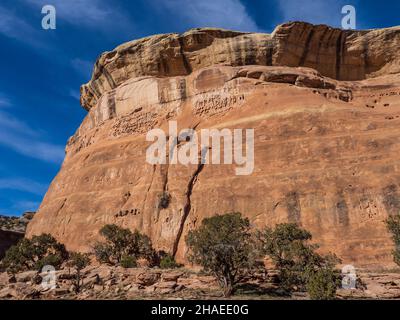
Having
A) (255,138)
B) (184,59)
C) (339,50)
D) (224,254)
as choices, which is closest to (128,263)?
(224,254)

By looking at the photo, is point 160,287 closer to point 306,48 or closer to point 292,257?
point 292,257

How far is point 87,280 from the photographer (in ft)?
75.4

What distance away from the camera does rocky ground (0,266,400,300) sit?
63.1 ft

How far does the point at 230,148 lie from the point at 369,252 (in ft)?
45.3

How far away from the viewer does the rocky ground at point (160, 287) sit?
1922 cm

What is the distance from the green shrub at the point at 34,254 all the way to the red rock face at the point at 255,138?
63.3 inches

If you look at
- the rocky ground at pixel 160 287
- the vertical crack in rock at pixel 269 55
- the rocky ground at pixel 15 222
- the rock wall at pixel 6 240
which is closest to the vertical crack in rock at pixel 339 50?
the vertical crack in rock at pixel 269 55

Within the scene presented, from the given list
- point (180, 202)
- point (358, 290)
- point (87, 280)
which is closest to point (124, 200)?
point (180, 202)

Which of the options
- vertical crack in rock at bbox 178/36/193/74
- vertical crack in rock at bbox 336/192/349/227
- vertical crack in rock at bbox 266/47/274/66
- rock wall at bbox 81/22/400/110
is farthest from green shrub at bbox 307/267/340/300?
vertical crack in rock at bbox 178/36/193/74

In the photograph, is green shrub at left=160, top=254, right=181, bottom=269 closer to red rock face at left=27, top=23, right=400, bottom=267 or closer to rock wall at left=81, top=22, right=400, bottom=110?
red rock face at left=27, top=23, right=400, bottom=267

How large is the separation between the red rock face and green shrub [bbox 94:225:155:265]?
5.60ft

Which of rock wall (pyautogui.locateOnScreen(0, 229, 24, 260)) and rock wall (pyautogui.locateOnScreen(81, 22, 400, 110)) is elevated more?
rock wall (pyautogui.locateOnScreen(81, 22, 400, 110))

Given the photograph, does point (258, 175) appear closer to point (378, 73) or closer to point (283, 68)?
point (283, 68)

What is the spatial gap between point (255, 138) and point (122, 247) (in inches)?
545
